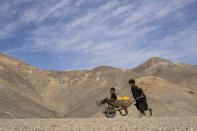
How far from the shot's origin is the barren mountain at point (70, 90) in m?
39.4

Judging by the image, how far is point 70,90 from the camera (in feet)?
199

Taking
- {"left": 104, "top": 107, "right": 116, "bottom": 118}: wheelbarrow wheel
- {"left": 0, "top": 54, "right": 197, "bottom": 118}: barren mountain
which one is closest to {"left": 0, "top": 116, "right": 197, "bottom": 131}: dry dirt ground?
{"left": 104, "top": 107, "right": 116, "bottom": 118}: wheelbarrow wheel

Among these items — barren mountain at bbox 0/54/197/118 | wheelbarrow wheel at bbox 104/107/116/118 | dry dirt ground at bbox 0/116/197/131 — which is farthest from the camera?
barren mountain at bbox 0/54/197/118

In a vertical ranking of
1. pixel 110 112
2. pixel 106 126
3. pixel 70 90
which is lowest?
pixel 106 126

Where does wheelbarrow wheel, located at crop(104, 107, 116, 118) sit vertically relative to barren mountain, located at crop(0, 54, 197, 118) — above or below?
below

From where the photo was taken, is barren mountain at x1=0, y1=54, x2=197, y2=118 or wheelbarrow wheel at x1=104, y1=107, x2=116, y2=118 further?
barren mountain at x1=0, y1=54, x2=197, y2=118

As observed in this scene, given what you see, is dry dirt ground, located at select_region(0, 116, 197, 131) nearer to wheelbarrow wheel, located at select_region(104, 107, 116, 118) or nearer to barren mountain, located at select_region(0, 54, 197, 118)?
wheelbarrow wheel, located at select_region(104, 107, 116, 118)

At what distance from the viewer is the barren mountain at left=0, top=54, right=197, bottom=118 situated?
129ft

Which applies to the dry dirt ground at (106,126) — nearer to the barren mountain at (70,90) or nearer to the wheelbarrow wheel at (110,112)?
the wheelbarrow wheel at (110,112)

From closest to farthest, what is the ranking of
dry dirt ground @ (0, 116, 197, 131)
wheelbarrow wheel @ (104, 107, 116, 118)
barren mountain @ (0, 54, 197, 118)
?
dry dirt ground @ (0, 116, 197, 131) < wheelbarrow wheel @ (104, 107, 116, 118) < barren mountain @ (0, 54, 197, 118)

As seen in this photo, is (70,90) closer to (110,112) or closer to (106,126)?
(110,112)

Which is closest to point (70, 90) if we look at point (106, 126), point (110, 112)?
point (110, 112)

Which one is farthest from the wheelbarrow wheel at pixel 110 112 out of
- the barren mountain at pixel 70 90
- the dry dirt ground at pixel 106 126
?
the barren mountain at pixel 70 90

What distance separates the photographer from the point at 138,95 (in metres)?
11.0
